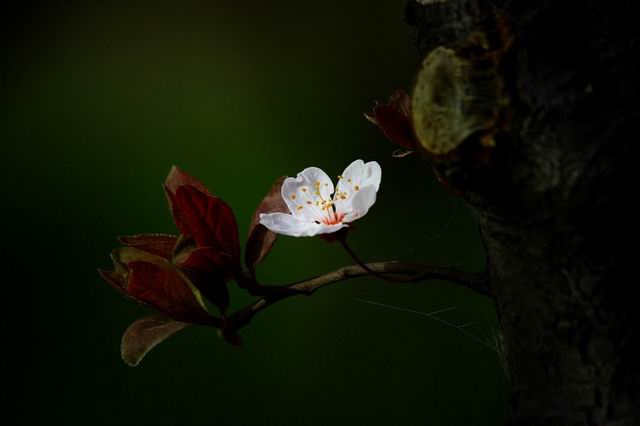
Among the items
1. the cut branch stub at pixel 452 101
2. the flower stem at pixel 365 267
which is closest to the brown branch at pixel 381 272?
the flower stem at pixel 365 267

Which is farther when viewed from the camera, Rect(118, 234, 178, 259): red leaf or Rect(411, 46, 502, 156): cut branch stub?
Rect(118, 234, 178, 259): red leaf

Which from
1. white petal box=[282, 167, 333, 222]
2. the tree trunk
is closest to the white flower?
white petal box=[282, 167, 333, 222]

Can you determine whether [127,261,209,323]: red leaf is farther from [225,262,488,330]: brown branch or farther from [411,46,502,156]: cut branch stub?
[411,46,502,156]: cut branch stub

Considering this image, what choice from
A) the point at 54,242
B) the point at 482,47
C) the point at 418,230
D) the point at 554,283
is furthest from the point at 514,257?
the point at 54,242

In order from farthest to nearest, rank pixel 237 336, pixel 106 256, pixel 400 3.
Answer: pixel 400 3 → pixel 106 256 → pixel 237 336

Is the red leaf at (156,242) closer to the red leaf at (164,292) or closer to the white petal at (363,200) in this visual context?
the red leaf at (164,292)

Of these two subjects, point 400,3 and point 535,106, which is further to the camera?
point 400,3

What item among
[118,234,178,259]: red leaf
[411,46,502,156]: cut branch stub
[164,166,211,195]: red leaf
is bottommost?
[118,234,178,259]: red leaf

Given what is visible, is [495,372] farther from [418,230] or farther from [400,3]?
[400,3]
